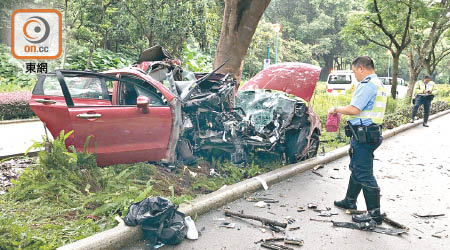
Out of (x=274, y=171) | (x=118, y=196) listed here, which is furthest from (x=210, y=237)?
(x=274, y=171)

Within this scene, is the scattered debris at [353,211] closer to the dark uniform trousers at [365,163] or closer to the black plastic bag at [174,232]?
the dark uniform trousers at [365,163]

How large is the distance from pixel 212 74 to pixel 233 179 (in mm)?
1735

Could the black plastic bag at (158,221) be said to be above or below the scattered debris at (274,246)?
above

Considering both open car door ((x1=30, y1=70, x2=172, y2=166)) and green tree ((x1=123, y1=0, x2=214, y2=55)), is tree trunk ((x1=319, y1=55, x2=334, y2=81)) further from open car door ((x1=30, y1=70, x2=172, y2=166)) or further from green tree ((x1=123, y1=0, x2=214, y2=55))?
open car door ((x1=30, y1=70, x2=172, y2=166))

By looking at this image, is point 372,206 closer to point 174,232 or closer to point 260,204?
point 260,204

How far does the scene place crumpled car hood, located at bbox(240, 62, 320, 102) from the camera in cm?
643

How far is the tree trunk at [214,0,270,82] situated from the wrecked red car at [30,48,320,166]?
6.18 ft

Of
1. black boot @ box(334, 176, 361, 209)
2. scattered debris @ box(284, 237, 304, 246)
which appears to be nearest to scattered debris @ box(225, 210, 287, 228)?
scattered debris @ box(284, 237, 304, 246)

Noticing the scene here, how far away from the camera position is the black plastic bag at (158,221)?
351cm

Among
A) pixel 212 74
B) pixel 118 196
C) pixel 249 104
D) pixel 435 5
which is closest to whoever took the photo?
pixel 118 196

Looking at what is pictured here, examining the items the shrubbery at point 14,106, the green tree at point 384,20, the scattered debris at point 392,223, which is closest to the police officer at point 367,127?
the scattered debris at point 392,223

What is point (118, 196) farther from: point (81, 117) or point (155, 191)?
point (81, 117)

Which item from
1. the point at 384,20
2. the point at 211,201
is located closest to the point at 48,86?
the point at 211,201

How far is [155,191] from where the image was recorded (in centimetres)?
475
